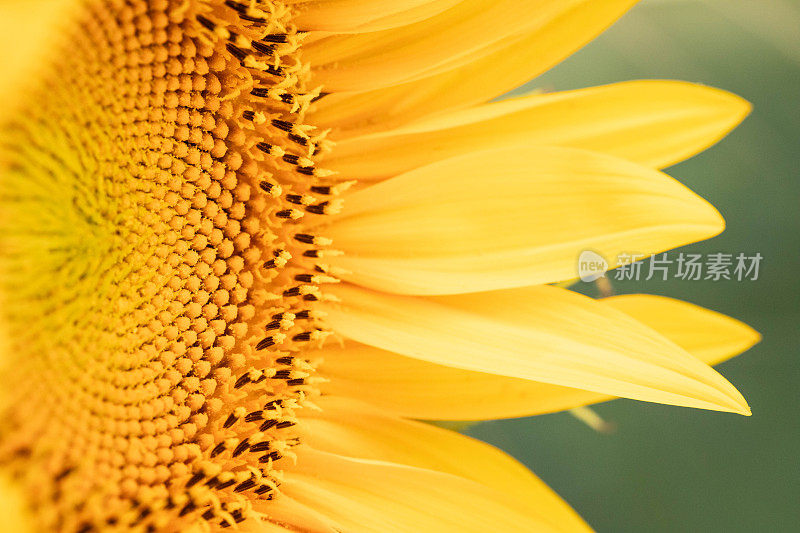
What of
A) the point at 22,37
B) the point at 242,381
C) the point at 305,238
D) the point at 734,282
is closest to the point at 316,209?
the point at 305,238

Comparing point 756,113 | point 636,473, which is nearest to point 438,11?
point 756,113

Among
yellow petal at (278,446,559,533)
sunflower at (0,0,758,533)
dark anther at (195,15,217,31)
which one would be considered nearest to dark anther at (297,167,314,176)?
sunflower at (0,0,758,533)

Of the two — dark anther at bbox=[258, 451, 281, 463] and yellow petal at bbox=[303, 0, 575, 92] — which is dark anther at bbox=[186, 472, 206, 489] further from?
yellow petal at bbox=[303, 0, 575, 92]

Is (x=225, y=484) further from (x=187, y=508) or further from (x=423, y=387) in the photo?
(x=423, y=387)

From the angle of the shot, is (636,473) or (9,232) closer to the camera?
(9,232)

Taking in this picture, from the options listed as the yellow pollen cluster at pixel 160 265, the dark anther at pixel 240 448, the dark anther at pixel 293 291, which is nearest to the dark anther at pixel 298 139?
the yellow pollen cluster at pixel 160 265

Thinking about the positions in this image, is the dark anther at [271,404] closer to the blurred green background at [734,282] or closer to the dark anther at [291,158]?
the dark anther at [291,158]

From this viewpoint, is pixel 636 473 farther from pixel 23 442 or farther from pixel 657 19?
pixel 23 442

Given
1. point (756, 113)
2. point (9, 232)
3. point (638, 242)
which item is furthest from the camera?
point (756, 113)
